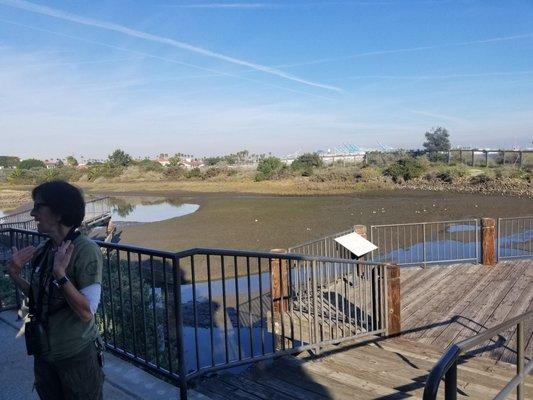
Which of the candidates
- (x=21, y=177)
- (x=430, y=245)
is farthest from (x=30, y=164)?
(x=430, y=245)

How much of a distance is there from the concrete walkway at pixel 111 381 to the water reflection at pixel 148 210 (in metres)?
31.3

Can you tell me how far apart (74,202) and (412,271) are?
9.12 meters

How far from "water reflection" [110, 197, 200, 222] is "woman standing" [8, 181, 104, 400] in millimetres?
33270

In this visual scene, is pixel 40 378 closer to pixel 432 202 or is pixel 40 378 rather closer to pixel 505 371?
pixel 505 371

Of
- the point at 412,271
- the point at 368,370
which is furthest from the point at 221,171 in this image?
the point at 368,370

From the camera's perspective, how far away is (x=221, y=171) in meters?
79.9

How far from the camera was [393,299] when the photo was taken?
21.8 ft

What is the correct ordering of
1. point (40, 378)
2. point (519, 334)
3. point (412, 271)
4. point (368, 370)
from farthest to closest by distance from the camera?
point (412, 271) < point (368, 370) < point (519, 334) < point (40, 378)

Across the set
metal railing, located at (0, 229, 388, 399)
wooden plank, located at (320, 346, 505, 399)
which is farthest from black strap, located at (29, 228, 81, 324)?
wooden plank, located at (320, 346, 505, 399)

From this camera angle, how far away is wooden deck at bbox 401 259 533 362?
6.68 meters

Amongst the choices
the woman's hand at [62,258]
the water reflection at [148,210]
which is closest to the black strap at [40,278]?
the woman's hand at [62,258]

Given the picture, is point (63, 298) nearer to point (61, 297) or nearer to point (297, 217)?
point (61, 297)

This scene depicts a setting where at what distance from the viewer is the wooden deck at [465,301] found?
6.68m

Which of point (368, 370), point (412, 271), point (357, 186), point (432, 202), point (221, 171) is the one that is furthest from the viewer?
point (221, 171)
